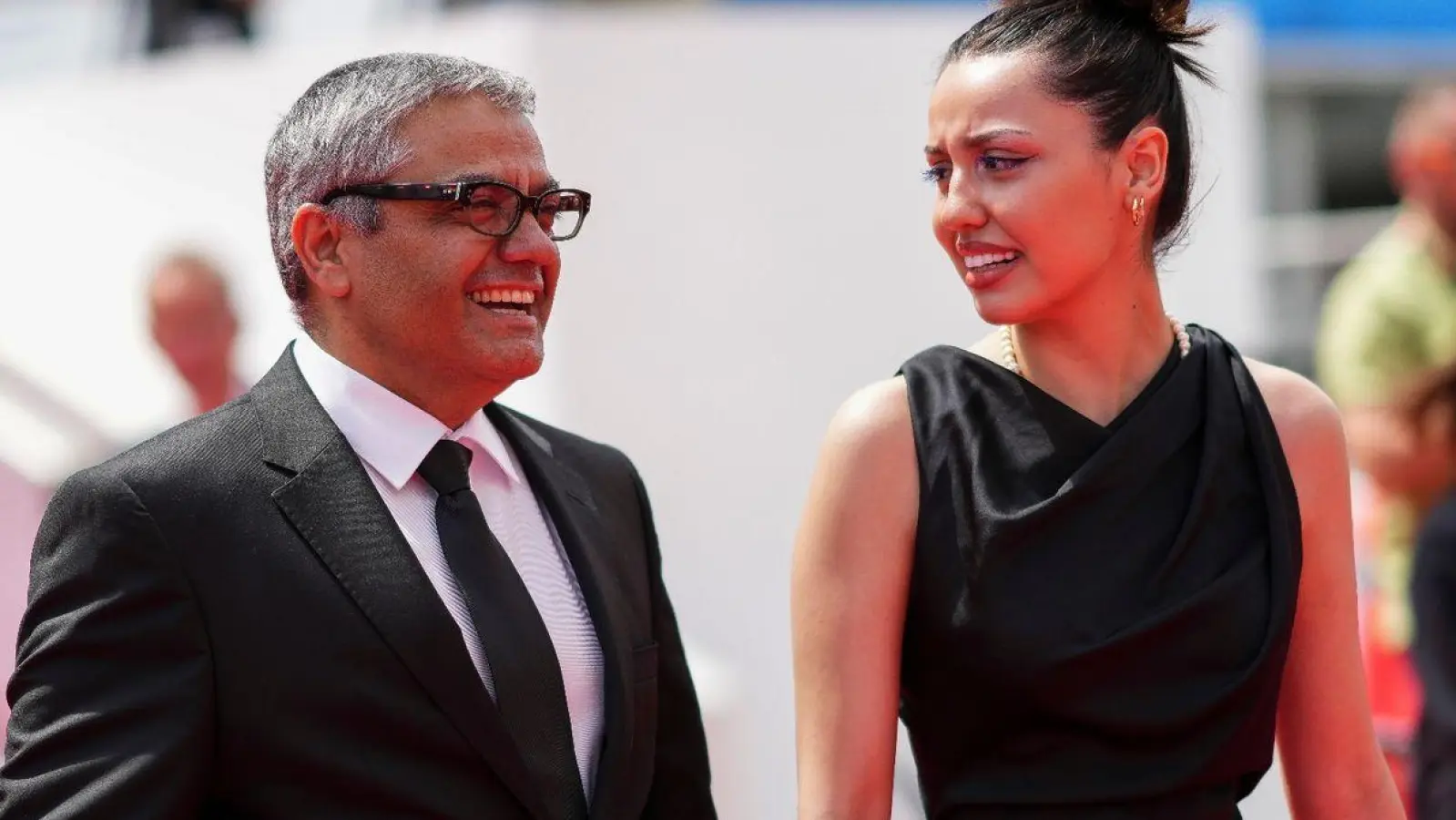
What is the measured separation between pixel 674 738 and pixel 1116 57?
3.75ft

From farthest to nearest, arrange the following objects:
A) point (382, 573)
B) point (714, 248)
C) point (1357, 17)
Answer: point (1357, 17) → point (714, 248) → point (382, 573)

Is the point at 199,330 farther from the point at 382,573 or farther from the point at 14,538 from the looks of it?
the point at 382,573

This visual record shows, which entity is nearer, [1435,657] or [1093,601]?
[1093,601]

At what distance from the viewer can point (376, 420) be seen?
8.99ft

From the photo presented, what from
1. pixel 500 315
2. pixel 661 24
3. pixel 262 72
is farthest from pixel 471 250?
pixel 262 72

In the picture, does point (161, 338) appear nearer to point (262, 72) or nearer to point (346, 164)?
point (262, 72)

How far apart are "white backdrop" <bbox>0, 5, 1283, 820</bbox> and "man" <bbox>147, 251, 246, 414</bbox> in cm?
45

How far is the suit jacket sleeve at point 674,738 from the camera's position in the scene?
2.96 meters

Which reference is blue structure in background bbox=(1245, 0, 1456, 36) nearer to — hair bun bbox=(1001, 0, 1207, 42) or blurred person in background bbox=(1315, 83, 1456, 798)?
blurred person in background bbox=(1315, 83, 1456, 798)

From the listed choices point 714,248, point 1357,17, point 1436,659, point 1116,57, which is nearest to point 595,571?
point 1116,57

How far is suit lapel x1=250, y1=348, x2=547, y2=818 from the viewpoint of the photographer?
258 centimetres

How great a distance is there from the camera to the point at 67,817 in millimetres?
2416

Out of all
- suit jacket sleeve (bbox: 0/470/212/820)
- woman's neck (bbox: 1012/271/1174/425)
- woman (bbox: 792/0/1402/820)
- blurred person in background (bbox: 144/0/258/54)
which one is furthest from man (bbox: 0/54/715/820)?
blurred person in background (bbox: 144/0/258/54)

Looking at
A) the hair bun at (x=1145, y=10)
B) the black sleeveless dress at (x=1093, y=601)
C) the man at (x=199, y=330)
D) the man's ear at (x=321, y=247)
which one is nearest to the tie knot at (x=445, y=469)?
the man's ear at (x=321, y=247)
